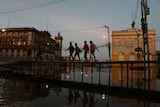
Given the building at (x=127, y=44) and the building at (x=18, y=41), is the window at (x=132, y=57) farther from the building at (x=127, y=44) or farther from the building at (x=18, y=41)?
the building at (x=18, y=41)

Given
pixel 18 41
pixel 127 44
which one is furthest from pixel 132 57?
pixel 18 41

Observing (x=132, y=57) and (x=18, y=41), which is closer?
(x=132, y=57)

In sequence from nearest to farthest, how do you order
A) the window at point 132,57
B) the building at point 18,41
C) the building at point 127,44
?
the window at point 132,57
the building at point 127,44
the building at point 18,41

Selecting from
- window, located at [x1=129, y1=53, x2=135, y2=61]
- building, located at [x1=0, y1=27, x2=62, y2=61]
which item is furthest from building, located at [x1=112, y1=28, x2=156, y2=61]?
building, located at [x1=0, y1=27, x2=62, y2=61]

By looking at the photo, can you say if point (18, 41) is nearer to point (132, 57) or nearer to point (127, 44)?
point (127, 44)

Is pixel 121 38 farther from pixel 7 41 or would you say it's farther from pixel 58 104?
pixel 58 104

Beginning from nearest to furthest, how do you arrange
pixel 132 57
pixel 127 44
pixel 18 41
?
pixel 132 57 → pixel 127 44 → pixel 18 41

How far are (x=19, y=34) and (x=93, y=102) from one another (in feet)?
236

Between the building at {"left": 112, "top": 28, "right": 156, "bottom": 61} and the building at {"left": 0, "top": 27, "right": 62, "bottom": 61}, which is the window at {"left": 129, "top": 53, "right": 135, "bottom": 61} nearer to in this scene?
the building at {"left": 112, "top": 28, "right": 156, "bottom": 61}

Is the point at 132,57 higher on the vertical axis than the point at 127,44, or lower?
lower

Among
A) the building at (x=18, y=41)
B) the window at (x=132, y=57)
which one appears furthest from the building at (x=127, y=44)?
the building at (x=18, y=41)

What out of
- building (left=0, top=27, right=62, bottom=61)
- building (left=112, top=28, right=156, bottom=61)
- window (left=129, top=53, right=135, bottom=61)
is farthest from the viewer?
building (left=0, top=27, right=62, bottom=61)

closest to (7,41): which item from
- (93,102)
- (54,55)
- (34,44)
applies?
(34,44)

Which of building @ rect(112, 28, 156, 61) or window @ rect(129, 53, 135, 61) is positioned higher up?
building @ rect(112, 28, 156, 61)
